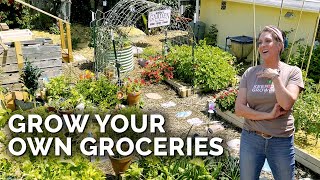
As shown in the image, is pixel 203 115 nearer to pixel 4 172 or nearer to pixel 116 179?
pixel 116 179

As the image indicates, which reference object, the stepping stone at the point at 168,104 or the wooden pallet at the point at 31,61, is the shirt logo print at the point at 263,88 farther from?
the wooden pallet at the point at 31,61

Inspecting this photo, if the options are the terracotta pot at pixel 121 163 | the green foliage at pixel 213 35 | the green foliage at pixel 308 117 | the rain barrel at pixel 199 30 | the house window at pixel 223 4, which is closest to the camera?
the terracotta pot at pixel 121 163

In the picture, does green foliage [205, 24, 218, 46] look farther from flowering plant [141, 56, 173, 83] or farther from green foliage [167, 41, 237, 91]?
flowering plant [141, 56, 173, 83]

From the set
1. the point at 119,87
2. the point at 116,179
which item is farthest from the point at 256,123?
the point at 119,87

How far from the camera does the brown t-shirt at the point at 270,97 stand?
2781mm

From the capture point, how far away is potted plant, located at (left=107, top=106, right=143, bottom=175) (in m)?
3.98

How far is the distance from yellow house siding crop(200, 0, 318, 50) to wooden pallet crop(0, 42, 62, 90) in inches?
213

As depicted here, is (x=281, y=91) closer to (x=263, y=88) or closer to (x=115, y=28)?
(x=263, y=88)

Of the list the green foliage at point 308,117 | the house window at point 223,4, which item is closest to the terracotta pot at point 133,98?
the green foliage at point 308,117

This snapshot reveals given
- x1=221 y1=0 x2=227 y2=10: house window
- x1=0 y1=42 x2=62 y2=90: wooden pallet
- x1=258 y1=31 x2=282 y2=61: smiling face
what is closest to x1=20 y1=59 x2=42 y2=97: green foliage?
x1=0 y1=42 x2=62 y2=90: wooden pallet

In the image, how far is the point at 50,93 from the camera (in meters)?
6.13

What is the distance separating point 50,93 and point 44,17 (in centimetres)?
709

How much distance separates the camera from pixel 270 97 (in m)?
2.79

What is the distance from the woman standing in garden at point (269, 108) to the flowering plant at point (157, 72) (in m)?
4.78
